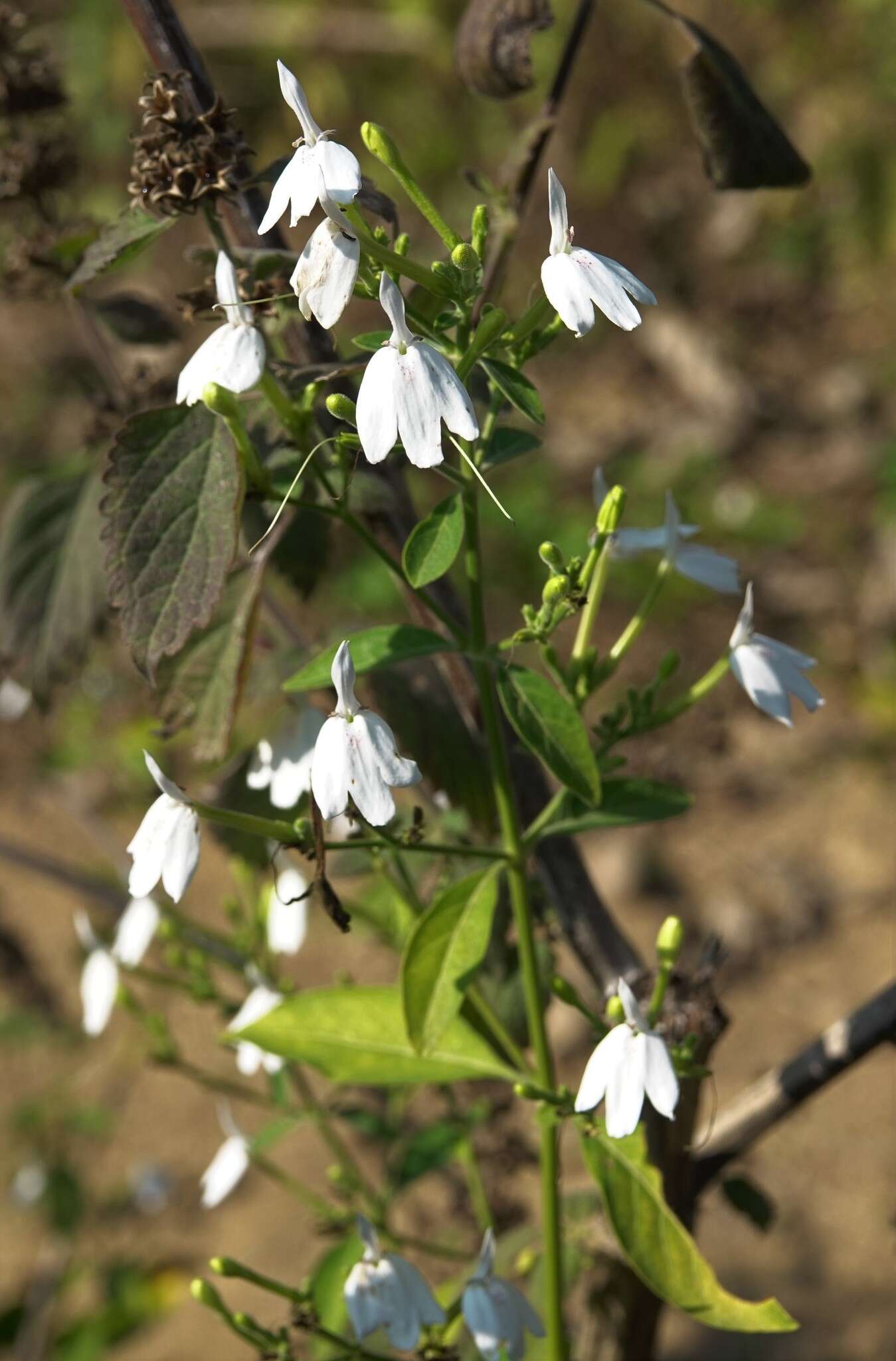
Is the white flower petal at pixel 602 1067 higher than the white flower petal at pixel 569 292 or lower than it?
lower

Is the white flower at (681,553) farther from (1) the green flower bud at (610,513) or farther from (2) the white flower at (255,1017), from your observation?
(2) the white flower at (255,1017)

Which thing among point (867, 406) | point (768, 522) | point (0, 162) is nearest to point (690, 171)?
point (867, 406)

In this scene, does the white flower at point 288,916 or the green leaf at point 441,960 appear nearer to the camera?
the green leaf at point 441,960

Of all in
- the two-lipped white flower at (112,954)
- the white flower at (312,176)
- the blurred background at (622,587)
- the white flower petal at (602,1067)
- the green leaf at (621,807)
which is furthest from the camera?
the blurred background at (622,587)

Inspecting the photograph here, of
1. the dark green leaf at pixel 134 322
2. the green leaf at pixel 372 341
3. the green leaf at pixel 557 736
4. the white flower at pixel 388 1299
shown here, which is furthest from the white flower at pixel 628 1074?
the dark green leaf at pixel 134 322

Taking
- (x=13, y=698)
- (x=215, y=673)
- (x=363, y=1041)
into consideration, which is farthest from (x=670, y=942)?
(x=13, y=698)

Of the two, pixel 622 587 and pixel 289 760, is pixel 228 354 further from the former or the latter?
pixel 622 587
